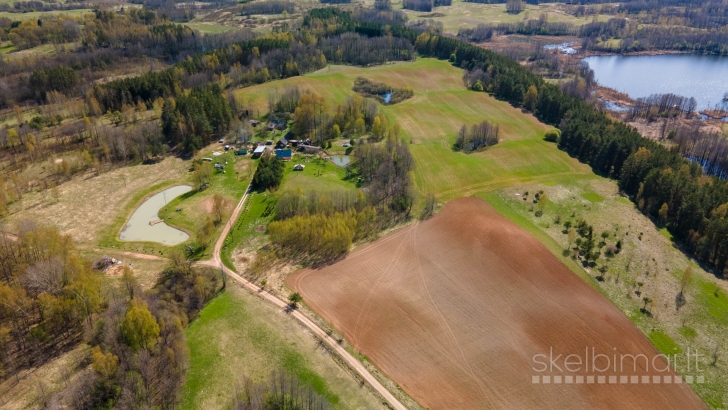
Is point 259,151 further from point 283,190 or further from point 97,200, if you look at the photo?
point 97,200

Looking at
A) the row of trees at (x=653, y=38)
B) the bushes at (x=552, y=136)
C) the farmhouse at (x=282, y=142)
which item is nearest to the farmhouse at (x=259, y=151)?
the farmhouse at (x=282, y=142)

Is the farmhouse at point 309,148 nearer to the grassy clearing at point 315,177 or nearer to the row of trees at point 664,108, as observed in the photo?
the grassy clearing at point 315,177

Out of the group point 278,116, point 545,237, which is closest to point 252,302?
point 545,237

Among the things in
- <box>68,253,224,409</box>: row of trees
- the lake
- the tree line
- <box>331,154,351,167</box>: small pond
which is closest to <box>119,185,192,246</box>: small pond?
<box>68,253,224,409</box>: row of trees

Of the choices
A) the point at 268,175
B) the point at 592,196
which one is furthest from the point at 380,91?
the point at 592,196

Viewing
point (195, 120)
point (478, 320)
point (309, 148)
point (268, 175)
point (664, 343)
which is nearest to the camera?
point (664, 343)

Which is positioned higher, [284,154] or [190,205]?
[284,154]

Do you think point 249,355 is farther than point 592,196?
No
